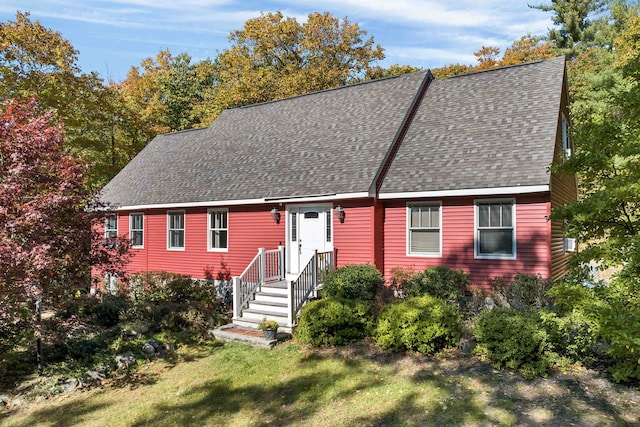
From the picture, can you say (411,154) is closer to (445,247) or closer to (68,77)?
(445,247)

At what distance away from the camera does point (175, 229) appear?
15.9m

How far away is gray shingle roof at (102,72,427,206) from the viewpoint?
41.9 ft

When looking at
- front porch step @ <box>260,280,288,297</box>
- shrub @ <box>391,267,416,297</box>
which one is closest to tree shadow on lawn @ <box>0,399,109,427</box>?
front porch step @ <box>260,280,288,297</box>

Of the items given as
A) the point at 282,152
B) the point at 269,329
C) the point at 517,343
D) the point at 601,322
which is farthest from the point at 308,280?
the point at 601,322

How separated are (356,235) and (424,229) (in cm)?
191

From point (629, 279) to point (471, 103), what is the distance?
9.16 meters

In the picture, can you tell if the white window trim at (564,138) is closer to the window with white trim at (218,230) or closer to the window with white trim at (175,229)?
the window with white trim at (218,230)

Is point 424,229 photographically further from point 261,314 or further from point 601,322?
point 601,322

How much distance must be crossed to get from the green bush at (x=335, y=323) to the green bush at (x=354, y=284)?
47.8 inches

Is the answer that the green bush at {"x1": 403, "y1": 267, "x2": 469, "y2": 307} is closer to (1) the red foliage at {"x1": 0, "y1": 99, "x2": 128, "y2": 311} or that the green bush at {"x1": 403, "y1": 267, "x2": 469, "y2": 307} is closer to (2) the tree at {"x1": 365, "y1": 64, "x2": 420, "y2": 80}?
(1) the red foliage at {"x1": 0, "y1": 99, "x2": 128, "y2": 311}

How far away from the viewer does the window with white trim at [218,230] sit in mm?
14609

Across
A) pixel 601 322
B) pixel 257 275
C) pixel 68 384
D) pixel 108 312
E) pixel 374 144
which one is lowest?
pixel 68 384

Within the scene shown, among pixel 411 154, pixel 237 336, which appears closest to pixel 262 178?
pixel 411 154

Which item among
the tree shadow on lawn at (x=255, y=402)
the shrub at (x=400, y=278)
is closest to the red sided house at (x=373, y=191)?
the shrub at (x=400, y=278)
